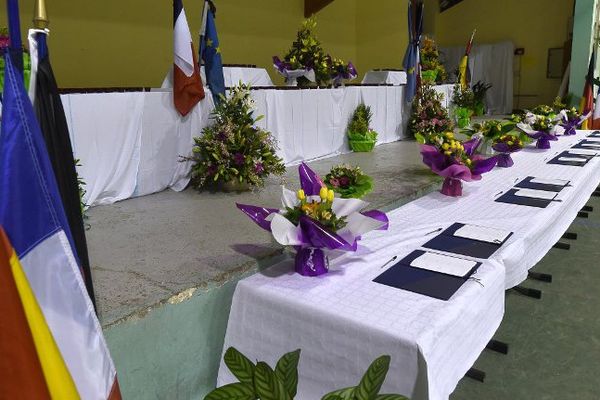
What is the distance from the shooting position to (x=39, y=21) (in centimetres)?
129

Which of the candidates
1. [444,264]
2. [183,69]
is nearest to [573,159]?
[444,264]

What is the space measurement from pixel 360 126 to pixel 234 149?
2101mm

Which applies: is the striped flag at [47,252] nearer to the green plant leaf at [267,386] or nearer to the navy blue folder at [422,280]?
the green plant leaf at [267,386]

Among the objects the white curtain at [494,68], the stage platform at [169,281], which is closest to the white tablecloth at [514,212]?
the stage platform at [169,281]

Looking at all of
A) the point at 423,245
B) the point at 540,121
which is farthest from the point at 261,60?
the point at 423,245

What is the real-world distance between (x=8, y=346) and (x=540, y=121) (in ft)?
14.3

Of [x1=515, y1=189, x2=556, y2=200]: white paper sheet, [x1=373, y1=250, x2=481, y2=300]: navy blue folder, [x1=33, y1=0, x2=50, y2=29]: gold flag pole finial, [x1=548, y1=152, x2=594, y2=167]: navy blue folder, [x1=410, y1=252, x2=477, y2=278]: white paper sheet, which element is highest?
[x1=33, y1=0, x2=50, y2=29]: gold flag pole finial

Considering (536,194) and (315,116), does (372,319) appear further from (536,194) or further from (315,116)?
(315,116)

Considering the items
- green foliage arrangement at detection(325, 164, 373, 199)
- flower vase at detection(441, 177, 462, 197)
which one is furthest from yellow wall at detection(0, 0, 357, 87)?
flower vase at detection(441, 177, 462, 197)

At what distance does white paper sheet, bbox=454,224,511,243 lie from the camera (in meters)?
2.02

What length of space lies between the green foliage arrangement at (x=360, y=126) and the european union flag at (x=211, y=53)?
190 centimetres

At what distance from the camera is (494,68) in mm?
11766

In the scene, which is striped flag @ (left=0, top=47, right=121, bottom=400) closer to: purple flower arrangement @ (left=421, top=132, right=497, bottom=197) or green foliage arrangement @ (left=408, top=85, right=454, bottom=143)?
purple flower arrangement @ (left=421, top=132, right=497, bottom=197)

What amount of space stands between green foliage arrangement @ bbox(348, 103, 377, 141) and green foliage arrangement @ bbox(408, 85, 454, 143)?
0.68m
